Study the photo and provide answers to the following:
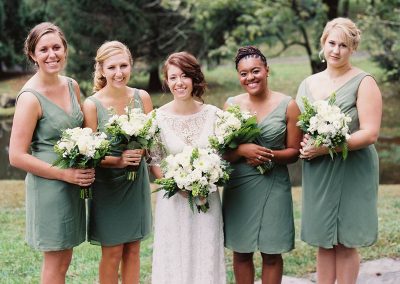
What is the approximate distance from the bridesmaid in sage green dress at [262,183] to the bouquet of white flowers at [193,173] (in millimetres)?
360

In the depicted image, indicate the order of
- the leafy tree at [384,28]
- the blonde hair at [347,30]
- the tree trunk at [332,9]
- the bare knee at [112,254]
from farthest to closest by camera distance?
the tree trunk at [332,9]
the leafy tree at [384,28]
the bare knee at [112,254]
the blonde hair at [347,30]

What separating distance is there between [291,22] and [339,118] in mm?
14815

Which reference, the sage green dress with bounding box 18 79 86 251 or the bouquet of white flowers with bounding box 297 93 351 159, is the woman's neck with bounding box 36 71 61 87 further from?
the bouquet of white flowers with bounding box 297 93 351 159

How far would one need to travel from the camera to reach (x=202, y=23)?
75.7 feet

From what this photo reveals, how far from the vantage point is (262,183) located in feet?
17.2

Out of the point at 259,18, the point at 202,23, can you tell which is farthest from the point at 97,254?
the point at 202,23

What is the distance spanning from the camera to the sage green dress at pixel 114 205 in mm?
5168

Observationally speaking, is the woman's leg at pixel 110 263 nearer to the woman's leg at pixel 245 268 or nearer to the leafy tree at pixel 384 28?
the woman's leg at pixel 245 268

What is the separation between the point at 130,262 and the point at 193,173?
1176mm

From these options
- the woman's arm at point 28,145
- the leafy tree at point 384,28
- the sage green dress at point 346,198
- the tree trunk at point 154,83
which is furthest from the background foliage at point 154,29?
the woman's arm at point 28,145

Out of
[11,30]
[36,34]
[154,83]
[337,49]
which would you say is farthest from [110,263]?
[11,30]

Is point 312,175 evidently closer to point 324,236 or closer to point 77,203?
point 324,236

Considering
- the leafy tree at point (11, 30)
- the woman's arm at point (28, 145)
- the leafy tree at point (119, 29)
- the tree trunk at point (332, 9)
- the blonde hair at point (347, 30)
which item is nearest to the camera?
the woman's arm at point (28, 145)

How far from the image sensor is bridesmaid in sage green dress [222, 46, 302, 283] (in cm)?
516
